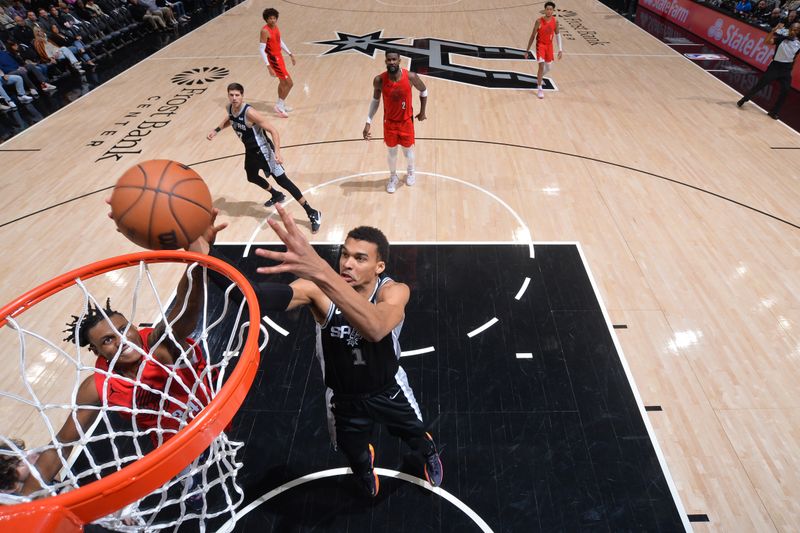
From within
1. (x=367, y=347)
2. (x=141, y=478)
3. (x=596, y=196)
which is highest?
(x=141, y=478)

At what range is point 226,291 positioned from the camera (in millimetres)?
2111

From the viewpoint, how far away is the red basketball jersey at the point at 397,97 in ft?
17.9

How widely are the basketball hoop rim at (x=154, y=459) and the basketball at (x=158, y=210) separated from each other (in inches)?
18.1

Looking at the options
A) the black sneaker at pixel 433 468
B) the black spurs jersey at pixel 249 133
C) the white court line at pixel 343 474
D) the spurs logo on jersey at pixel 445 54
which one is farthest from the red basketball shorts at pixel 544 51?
the white court line at pixel 343 474

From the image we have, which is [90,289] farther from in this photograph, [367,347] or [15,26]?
[15,26]

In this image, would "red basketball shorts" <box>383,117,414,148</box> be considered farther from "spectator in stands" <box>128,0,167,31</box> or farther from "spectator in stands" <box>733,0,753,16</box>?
"spectator in stands" <box>128,0,167,31</box>

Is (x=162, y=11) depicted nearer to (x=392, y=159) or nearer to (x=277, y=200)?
(x=277, y=200)

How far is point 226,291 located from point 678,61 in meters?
11.9

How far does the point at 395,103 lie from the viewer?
18.2 feet

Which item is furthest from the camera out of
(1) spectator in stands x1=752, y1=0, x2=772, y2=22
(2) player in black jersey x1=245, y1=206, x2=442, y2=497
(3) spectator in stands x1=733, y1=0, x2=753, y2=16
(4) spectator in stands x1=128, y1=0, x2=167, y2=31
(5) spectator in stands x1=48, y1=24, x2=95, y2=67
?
(4) spectator in stands x1=128, y1=0, x2=167, y2=31

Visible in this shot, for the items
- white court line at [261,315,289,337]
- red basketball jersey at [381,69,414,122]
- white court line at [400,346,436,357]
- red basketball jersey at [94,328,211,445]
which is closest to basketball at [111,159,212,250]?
red basketball jersey at [94,328,211,445]

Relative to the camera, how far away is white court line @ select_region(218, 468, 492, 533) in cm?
300

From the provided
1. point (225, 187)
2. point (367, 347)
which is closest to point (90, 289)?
point (225, 187)

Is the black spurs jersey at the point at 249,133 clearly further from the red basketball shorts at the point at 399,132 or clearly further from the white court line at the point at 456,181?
the red basketball shorts at the point at 399,132
